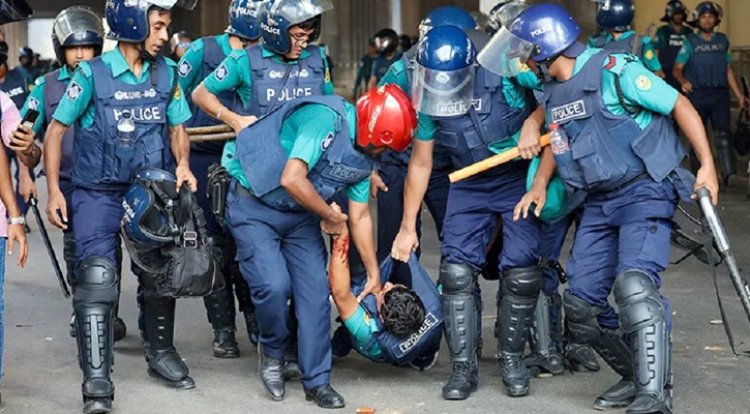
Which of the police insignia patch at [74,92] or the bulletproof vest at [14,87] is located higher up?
the police insignia patch at [74,92]

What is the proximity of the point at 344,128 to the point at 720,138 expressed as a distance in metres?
9.35

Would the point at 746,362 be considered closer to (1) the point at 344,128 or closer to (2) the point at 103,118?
(1) the point at 344,128

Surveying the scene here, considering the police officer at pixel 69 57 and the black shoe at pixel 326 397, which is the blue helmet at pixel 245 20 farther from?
the black shoe at pixel 326 397

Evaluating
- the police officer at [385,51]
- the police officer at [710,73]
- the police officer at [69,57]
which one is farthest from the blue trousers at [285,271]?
the police officer at [385,51]

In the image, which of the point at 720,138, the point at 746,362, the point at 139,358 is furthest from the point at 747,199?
the point at 139,358

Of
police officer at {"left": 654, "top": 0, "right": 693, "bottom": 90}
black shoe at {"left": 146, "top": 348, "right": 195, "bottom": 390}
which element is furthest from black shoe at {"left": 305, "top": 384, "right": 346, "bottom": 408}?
police officer at {"left": 654, "top": 0, "right": 693, "bottom": 90}

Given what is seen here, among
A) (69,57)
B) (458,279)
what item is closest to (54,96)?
(69,57)

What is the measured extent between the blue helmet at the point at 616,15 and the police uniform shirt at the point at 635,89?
4.21 metres

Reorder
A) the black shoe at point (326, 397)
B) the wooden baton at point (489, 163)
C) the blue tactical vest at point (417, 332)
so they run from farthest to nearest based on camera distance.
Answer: the blue tactical vest at point (417, 332)
the wooden baton at point (489, 163)
the black shoe at point (326, 397)

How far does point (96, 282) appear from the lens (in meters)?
6.71

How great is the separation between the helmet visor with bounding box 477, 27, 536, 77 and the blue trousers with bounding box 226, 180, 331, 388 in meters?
1.06

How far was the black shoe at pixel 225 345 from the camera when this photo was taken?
7898 millimetres

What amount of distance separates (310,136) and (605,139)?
48.3 inches

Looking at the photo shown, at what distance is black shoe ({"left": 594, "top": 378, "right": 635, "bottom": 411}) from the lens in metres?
6.66
